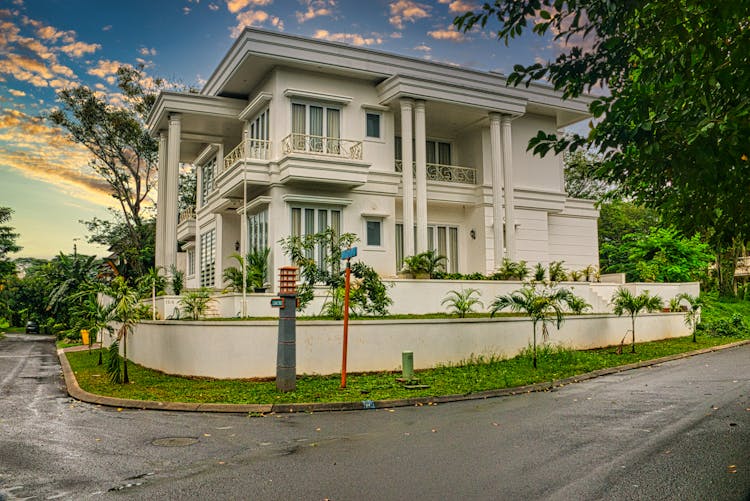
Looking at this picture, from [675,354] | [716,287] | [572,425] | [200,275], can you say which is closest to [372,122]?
[200,275]

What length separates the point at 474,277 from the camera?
2186cm

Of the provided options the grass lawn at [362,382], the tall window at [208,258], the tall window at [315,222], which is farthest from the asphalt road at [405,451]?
the tall window at [208,258]

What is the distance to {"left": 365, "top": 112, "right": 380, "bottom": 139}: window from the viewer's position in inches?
923

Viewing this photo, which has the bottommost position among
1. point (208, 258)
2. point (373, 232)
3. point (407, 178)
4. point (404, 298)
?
point (404, 298)

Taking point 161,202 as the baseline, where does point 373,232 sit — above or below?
below

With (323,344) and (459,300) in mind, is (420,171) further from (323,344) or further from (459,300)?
(323,344)

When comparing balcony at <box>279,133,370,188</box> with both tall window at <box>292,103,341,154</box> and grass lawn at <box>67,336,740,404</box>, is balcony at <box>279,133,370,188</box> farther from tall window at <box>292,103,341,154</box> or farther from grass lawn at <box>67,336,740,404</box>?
Result: grass lawn at <box>67,336,740,404</box>

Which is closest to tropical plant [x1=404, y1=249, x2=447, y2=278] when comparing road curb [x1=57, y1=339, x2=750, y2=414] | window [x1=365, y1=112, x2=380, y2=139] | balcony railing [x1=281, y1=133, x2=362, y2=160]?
balcony railing [x1=281, y1=133, x2=362, y2=160]

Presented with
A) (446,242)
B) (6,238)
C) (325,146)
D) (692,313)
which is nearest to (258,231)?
(325,146)

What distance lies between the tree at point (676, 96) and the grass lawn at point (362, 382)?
19.0 ft

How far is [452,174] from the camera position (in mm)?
26156

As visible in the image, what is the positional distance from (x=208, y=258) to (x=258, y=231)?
635 centimetres

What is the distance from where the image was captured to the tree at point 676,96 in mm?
6363

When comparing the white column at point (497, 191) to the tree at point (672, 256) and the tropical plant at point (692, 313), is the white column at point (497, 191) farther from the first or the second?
the tree at point (672, 256)
